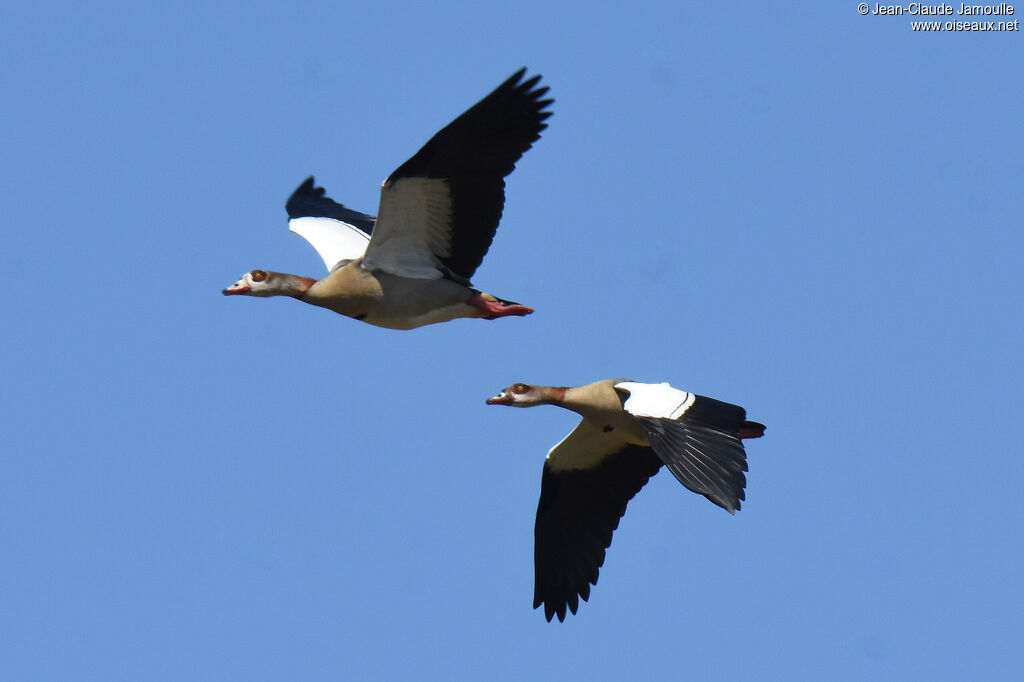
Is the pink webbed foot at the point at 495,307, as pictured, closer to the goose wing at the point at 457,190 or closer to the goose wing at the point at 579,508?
the goose wing at the point at 457,190

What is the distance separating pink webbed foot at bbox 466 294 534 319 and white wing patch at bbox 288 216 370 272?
194 centimetres

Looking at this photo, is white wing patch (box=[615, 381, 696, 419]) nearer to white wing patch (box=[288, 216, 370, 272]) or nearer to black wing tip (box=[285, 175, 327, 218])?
white wing patch (box=[288, 216, 370, 272])

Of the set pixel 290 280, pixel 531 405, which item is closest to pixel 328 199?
pixel 290 280

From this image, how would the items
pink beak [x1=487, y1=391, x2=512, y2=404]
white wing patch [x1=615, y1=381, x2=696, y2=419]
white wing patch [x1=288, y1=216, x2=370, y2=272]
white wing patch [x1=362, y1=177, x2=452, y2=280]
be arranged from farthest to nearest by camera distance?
white wing patch [x1=288, y1=216, x2=370, y2=272]
pink beak [x1=487, y1=391, x2=512, y2=404]
white wing patch [x1=362, y1=177, x2=452, y2=280]
white wing patch [x1=615, y1=381, x2=696, y2=419]

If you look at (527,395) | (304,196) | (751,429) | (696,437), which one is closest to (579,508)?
(527,395)

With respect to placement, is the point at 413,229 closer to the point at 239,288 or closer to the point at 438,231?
the point at 438,231

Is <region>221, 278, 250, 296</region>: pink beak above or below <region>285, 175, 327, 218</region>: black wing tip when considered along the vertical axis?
below

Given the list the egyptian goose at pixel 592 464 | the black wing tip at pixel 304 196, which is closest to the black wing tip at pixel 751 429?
the egyptian goose at pixel 592 464

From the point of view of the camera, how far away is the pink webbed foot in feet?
46.5

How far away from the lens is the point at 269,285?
1433cm

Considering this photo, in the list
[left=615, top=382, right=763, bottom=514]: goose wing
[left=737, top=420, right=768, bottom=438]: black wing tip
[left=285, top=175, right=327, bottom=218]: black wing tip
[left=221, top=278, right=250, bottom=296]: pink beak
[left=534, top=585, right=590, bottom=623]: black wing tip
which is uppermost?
[left=285, top=175, right=327, bottom=218]: black wing tip

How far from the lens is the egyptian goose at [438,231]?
12828 mm

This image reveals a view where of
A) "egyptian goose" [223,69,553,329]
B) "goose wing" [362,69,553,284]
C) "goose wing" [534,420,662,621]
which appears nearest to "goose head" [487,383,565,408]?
"goose wing" [534,420,662,621]

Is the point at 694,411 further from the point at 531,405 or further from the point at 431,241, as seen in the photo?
the point at 431,241
